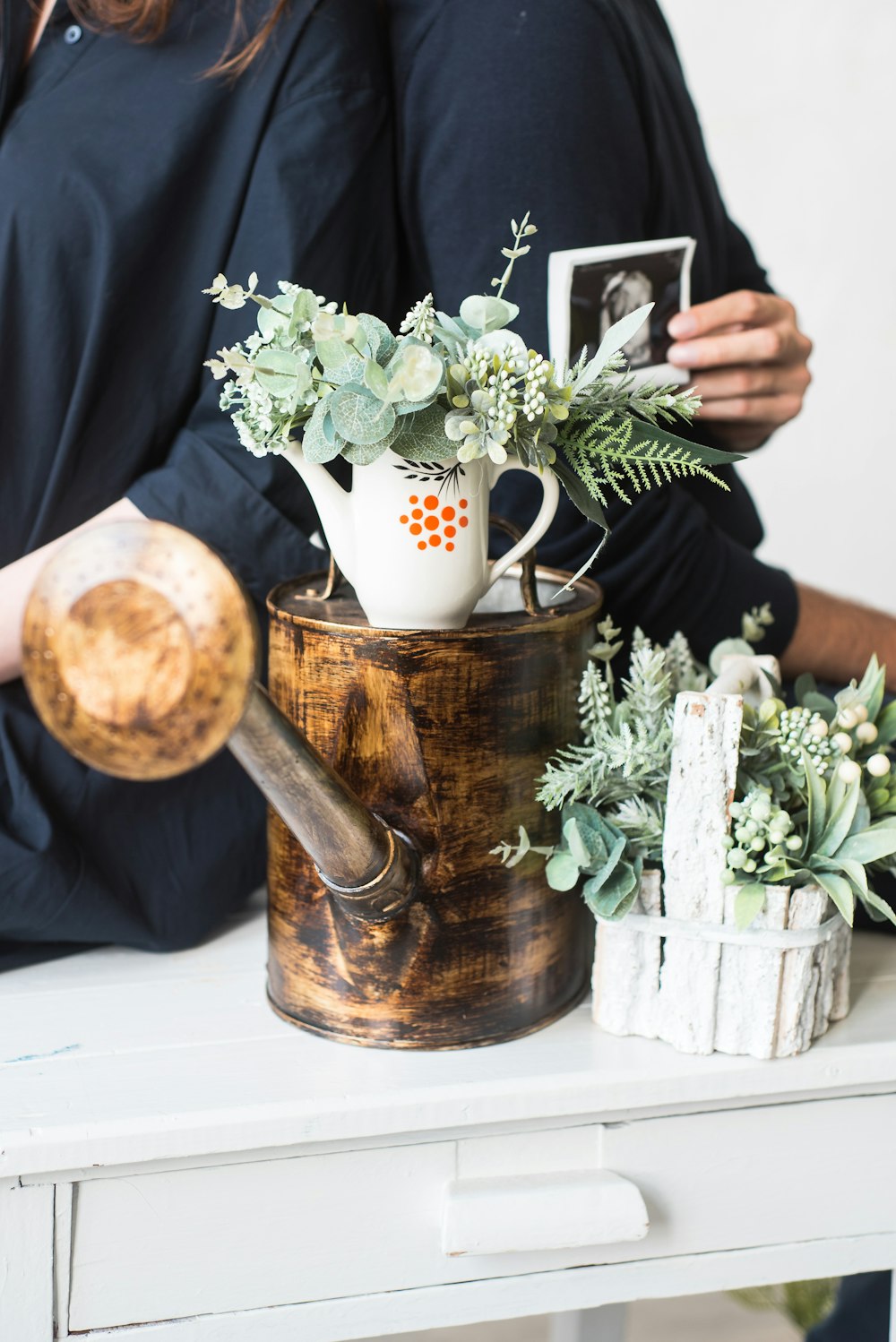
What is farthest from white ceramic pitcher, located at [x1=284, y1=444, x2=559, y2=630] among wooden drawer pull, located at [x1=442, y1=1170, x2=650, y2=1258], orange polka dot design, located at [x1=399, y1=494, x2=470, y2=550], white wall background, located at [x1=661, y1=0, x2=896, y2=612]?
white wall background, located at [x1=661, y1=0, x2=896, y2=612]

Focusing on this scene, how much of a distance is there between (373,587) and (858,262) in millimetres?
1489

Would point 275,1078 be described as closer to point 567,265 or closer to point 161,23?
point 567,265

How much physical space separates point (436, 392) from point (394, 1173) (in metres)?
0.42

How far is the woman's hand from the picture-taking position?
90cm

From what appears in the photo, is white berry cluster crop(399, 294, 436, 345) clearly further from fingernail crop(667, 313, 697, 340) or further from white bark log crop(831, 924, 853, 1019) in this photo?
white bark log crop(831, 924, 853, 1019)

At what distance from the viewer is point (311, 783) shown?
2.05 ft

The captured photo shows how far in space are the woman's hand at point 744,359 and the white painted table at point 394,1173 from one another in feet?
1.44

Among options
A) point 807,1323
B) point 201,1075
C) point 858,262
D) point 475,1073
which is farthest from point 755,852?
point 858,262

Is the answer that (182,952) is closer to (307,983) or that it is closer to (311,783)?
(307,983)

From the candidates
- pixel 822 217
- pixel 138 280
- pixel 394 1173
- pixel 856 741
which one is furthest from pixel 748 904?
pixel 822 217

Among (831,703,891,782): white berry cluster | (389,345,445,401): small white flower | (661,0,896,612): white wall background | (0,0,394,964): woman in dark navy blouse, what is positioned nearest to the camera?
(389,345,445,401): small white flower

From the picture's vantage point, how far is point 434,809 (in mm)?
705

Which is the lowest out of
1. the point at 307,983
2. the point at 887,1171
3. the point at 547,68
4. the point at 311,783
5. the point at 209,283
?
the point at 887,1171

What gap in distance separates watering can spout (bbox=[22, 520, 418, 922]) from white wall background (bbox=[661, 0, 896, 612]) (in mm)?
1598
